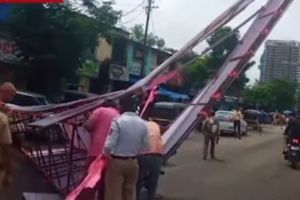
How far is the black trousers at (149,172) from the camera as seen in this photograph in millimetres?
8273

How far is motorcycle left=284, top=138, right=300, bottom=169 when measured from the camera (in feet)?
57.0

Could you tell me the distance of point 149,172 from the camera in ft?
27.4

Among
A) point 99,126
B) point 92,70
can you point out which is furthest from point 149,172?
point 92,70

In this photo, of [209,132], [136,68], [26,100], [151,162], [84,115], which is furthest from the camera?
[136,68]

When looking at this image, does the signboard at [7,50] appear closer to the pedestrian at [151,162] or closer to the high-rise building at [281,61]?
the pedestrian at [151,162]

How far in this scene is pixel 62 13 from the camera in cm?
2544

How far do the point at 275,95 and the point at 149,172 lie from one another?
77.1 meters

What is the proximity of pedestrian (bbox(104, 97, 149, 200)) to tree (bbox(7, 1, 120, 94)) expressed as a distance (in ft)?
59.1

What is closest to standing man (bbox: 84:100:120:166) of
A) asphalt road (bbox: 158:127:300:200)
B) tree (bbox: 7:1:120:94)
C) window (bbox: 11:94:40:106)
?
asphalt road (bbox: 158:127:300:200)

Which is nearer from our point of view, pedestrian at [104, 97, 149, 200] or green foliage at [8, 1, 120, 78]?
pedestrian at [104, 97, 149, 200]

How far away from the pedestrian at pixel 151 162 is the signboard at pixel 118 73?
105 ft

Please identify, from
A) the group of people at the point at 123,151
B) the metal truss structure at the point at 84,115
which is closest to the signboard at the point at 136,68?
the metal truss structure at the point at 84,115

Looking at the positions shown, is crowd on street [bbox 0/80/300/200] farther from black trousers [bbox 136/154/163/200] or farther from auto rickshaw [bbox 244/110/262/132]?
auto rickshaw [bbox 244/110/262/132]

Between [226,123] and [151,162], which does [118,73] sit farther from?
[151,162]
